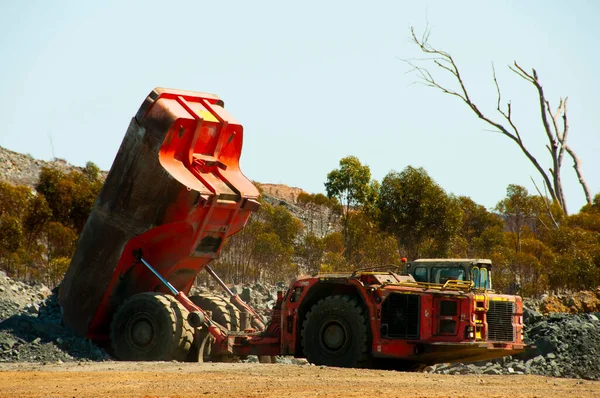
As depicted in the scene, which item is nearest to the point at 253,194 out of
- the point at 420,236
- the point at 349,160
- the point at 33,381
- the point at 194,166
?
the point at 194,166

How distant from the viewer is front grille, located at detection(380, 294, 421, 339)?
15633mm

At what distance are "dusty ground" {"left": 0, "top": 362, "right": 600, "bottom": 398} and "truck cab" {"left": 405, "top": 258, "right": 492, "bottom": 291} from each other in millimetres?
2428

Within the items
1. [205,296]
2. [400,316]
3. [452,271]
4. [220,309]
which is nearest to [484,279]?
[452,271]

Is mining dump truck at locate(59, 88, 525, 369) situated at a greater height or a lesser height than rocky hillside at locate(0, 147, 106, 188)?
lesser

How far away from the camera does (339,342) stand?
16.0 meters

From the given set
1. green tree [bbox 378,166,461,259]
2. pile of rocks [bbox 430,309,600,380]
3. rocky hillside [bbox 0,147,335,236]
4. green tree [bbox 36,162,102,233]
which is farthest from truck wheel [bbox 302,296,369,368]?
rocky hillside [bbox 0,147,335,236]

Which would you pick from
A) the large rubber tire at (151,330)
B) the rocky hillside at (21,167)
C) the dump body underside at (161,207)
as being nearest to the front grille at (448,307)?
the dump body underside at (161,207)

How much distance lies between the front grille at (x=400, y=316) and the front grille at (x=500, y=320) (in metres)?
1.39

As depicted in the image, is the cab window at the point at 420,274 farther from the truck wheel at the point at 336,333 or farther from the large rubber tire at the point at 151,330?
the large rubber tire at the point at 151,330

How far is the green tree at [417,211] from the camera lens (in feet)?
116

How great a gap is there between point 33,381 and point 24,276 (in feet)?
90.3

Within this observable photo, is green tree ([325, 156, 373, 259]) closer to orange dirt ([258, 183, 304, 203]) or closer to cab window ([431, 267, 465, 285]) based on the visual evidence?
cab window ([431, 267, 465, 285])

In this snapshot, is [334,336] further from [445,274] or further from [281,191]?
[281,191]

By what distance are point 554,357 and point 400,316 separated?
4460 millimetres
